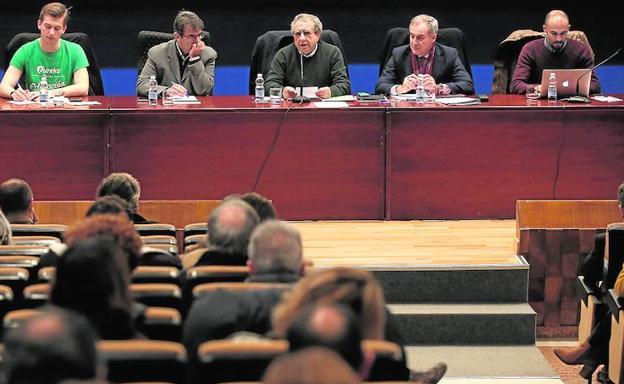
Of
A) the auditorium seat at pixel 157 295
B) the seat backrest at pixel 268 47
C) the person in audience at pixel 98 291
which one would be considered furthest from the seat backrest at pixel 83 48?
the person in audience at pixel 98 291

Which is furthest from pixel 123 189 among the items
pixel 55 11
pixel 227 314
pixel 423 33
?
Answer: pixel 423 33

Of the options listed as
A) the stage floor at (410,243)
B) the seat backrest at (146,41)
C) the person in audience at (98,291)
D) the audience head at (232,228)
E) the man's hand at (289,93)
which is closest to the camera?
the person in audience at (98,291)

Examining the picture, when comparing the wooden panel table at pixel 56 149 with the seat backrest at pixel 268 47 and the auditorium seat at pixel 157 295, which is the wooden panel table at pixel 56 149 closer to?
the seat backrest at pixel 268 47

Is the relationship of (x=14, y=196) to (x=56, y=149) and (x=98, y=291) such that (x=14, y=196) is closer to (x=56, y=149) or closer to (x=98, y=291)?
(x=56, y=149)

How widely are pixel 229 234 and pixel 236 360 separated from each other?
3.53ft

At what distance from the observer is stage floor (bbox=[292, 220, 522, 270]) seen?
5816 mm

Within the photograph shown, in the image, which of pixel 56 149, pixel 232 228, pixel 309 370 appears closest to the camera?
pixel 309 370

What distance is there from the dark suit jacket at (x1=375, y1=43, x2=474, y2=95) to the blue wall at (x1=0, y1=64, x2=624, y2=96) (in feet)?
7.42

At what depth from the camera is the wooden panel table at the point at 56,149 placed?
655 centimetres

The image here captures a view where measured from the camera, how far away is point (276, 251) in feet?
11.9

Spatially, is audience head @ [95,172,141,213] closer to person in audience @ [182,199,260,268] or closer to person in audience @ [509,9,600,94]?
person in audience @ [182,199,260,268]

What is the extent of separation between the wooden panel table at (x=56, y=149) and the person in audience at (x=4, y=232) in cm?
193

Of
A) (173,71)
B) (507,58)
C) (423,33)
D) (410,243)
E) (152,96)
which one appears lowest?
(410,243)

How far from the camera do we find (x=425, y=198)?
21.8ft
